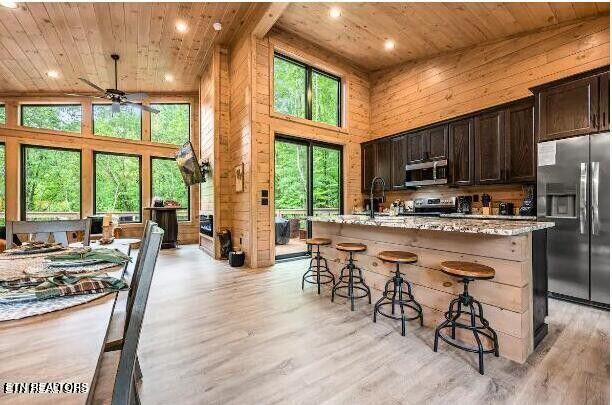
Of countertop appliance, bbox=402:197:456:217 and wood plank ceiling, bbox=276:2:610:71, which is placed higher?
wood plank ceiling, bbox=276:2:610:71

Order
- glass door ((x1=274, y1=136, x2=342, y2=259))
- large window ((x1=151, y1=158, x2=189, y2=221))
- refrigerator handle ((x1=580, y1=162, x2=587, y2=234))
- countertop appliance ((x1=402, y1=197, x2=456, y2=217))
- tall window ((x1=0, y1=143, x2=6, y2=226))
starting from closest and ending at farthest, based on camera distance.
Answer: refrigerator handle ((x1=580, y1=162, x2=587, y2=234)) → countertop appliance ((x1=402, y1=197, x2=456, y2=217)) → glass door ((x1=274, y1=136, x2=342, y2=259)) → tall window ((x1=0, y1=143, x2=6, y2=226)) → large window ((x1=151, y1=158, x2=189, y2=221))

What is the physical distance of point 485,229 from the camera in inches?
80.7

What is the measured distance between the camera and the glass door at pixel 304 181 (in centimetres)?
560

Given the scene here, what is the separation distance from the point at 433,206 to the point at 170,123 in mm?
7022

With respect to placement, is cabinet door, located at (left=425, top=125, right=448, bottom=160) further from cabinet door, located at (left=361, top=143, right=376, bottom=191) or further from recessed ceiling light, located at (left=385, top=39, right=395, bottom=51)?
recessed ceiling light, located at (left=385, top=39, right=395, bottom=51)

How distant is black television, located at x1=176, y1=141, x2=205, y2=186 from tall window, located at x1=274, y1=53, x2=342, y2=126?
2126 mm

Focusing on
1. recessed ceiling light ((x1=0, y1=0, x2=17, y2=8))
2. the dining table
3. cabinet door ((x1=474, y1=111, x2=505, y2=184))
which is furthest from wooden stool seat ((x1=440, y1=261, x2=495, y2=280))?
recessed ceiling light ((x1=0, y1=0, x2=17, y2=8))

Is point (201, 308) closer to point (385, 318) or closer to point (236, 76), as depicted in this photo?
point (385, 318)

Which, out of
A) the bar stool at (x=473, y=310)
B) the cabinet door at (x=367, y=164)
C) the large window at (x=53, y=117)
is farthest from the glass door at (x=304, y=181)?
the large window at (x=53, y=117)

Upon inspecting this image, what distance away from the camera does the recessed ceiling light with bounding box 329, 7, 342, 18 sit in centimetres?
443

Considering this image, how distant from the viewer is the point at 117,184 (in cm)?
759

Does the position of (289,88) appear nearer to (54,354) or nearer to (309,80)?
(309,80)

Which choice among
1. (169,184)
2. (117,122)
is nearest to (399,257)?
(169,184)

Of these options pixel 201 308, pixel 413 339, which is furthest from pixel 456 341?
pixel 201 308
